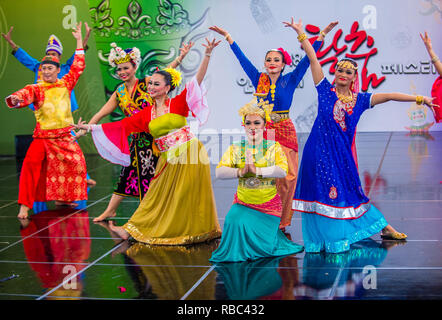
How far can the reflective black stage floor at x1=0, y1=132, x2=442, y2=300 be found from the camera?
3510mm

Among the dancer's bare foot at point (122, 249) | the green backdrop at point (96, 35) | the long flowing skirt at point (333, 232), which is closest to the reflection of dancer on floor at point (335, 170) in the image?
the long flowing skirt at point (333, 232)

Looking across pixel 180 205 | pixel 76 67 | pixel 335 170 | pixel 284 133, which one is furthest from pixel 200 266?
pixel 76 67

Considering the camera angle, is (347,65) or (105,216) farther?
(105,216)

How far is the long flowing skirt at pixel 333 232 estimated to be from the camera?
13.8ft

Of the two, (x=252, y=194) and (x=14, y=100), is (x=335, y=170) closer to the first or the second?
(x=252, y=194)

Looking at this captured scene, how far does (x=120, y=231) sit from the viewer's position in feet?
16.5

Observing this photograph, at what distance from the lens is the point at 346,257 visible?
4066 millimetres

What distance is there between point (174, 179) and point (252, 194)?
0.81 metres

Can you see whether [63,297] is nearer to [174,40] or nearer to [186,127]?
[186,127]

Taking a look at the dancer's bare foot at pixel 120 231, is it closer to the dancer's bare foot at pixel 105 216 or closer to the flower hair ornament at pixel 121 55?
the dancer's bare foot at pixel 105 216

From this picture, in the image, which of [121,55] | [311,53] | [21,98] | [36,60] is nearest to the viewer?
[311,53]

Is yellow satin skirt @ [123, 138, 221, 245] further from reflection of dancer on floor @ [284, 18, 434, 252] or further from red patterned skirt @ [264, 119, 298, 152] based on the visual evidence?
reflection of dancer on floor @ [284, 18, 434, 252]
